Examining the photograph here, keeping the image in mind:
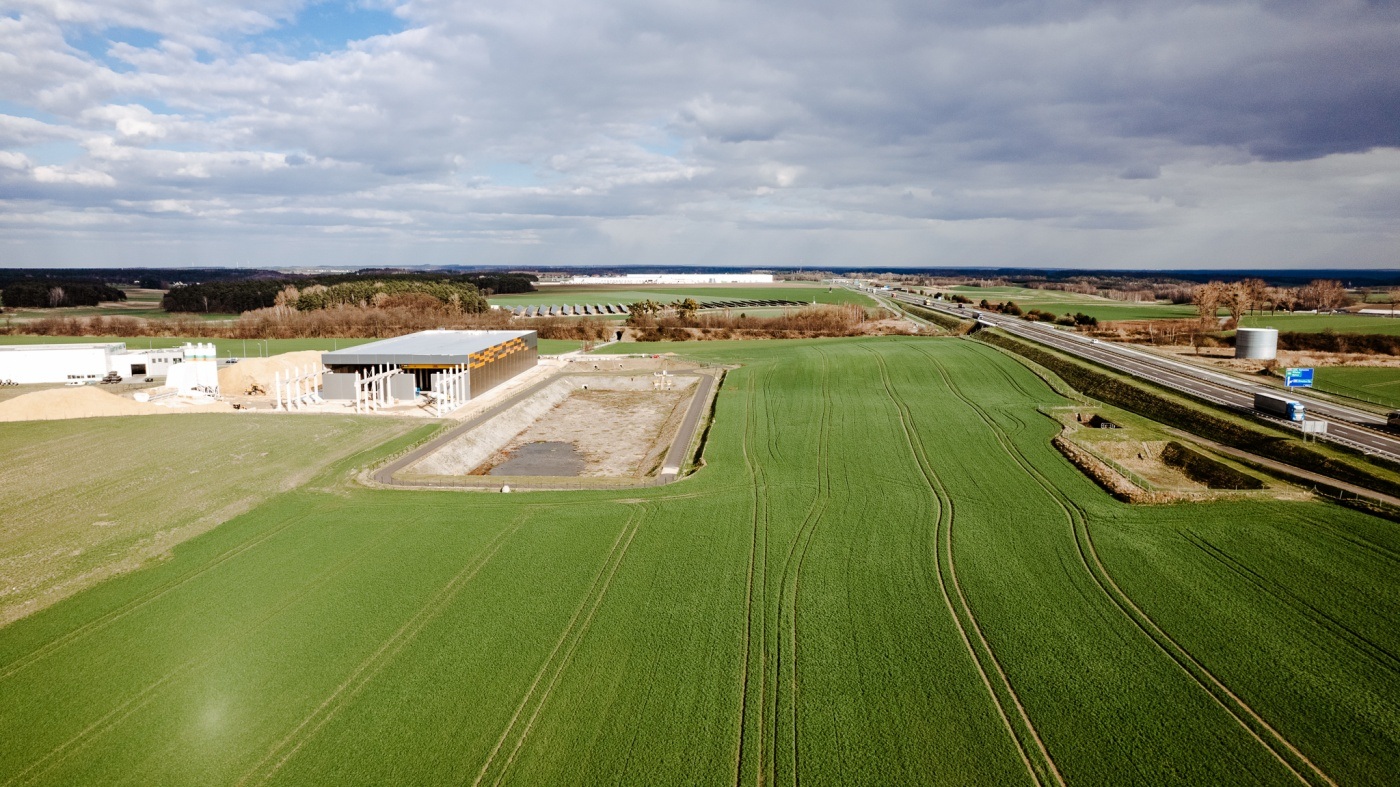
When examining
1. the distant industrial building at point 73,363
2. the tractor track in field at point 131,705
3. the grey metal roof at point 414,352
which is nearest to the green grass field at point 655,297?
the distant industrial building at point 73,363

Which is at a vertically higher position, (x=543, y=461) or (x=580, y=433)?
(x=580, y=433)

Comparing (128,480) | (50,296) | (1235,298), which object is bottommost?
(128,480)

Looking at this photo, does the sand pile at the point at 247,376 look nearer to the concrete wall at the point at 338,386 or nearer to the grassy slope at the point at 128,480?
the concrete wall at the point at 338,386

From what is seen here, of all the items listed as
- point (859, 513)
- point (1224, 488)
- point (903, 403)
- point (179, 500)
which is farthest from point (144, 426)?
point (1224, 488)

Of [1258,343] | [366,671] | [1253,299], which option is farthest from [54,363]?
[1253,299]

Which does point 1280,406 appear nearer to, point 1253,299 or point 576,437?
point 576,437
